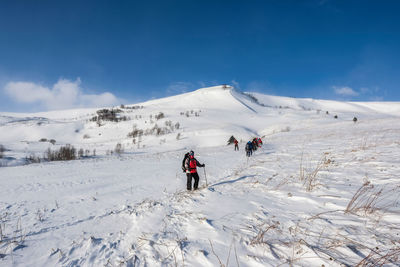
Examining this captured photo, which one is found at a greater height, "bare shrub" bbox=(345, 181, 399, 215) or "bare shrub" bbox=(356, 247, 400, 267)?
"bare shrub" bbox=(345, 181, 399, 215)

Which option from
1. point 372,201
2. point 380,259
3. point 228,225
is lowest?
point 228,225

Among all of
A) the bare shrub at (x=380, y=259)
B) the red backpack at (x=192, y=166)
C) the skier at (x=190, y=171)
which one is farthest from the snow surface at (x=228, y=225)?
the red backpack at (x=192, y=166)

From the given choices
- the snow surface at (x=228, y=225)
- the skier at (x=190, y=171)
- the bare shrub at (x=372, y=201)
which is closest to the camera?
the snow surface at (x=228, y=225)

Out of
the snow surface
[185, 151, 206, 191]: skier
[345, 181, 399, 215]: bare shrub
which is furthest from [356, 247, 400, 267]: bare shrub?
[185, 151, 206, 191]: skier

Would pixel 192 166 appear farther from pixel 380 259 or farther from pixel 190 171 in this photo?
pixel 380 259

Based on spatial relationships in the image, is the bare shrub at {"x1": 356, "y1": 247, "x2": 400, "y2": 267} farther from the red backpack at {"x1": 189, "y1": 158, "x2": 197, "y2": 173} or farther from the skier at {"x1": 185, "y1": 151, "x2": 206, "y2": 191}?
the red backpack at {"x1": 189, "y1": 158, "x2": 197, "y2": 173}

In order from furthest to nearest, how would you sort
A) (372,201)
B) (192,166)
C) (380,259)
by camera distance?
(192,166), (372,201), (380,259)

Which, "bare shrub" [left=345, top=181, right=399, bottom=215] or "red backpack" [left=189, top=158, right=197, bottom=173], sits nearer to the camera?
"bare shrub" [left=345, top=181, right=399, bottom=215]

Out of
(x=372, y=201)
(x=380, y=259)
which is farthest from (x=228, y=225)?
(x=372, y=201)

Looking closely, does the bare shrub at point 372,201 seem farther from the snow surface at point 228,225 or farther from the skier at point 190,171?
the skier at point 190,171

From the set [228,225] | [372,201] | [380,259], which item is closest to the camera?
[380,259]

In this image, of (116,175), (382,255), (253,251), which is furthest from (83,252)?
(116,175)

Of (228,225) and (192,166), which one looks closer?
(228,225)

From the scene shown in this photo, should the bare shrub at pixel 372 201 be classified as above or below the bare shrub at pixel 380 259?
above
